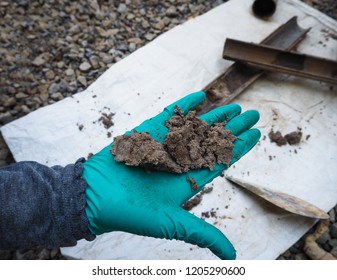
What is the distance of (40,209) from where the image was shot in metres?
1.84

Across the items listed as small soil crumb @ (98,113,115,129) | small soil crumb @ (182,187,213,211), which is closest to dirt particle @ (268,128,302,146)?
small soil crumb @ (182,187,213,211)

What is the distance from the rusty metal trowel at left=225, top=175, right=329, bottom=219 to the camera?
2.35 meters

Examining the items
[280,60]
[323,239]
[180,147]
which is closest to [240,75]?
[280,60]

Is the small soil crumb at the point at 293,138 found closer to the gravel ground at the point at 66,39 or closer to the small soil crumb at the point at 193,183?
the small soil crumb at the point at 193,183

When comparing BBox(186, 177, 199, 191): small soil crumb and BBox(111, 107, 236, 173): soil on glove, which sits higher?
BBox(111, 107, 236, 173): soil on glove

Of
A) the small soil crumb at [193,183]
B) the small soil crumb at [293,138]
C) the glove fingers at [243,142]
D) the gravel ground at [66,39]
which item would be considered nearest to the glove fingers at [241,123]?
the glove fingers at [243,142]

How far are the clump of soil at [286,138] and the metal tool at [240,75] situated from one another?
41 cm

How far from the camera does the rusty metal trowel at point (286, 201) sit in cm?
235

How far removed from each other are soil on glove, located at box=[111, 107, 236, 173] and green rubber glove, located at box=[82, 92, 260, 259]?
7 cm

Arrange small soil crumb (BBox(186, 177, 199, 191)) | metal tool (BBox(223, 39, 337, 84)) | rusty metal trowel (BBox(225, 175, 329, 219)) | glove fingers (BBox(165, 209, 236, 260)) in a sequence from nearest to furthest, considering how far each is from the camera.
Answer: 1. glove fingers (BBox(165, 209, 236, 260))
2. small soil crumb (BBox(186, 177, 199, 191))
3. rusty metal trowel (BBox(225, 175, 329, 219))
4. metal tool (BBox(223, 39, 337, 84))

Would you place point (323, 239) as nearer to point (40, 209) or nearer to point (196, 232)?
point (196, 232)

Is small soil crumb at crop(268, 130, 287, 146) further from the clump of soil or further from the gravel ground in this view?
the gravel ground

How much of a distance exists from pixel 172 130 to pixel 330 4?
2.15m

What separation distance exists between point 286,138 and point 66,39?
1926 millimetres
